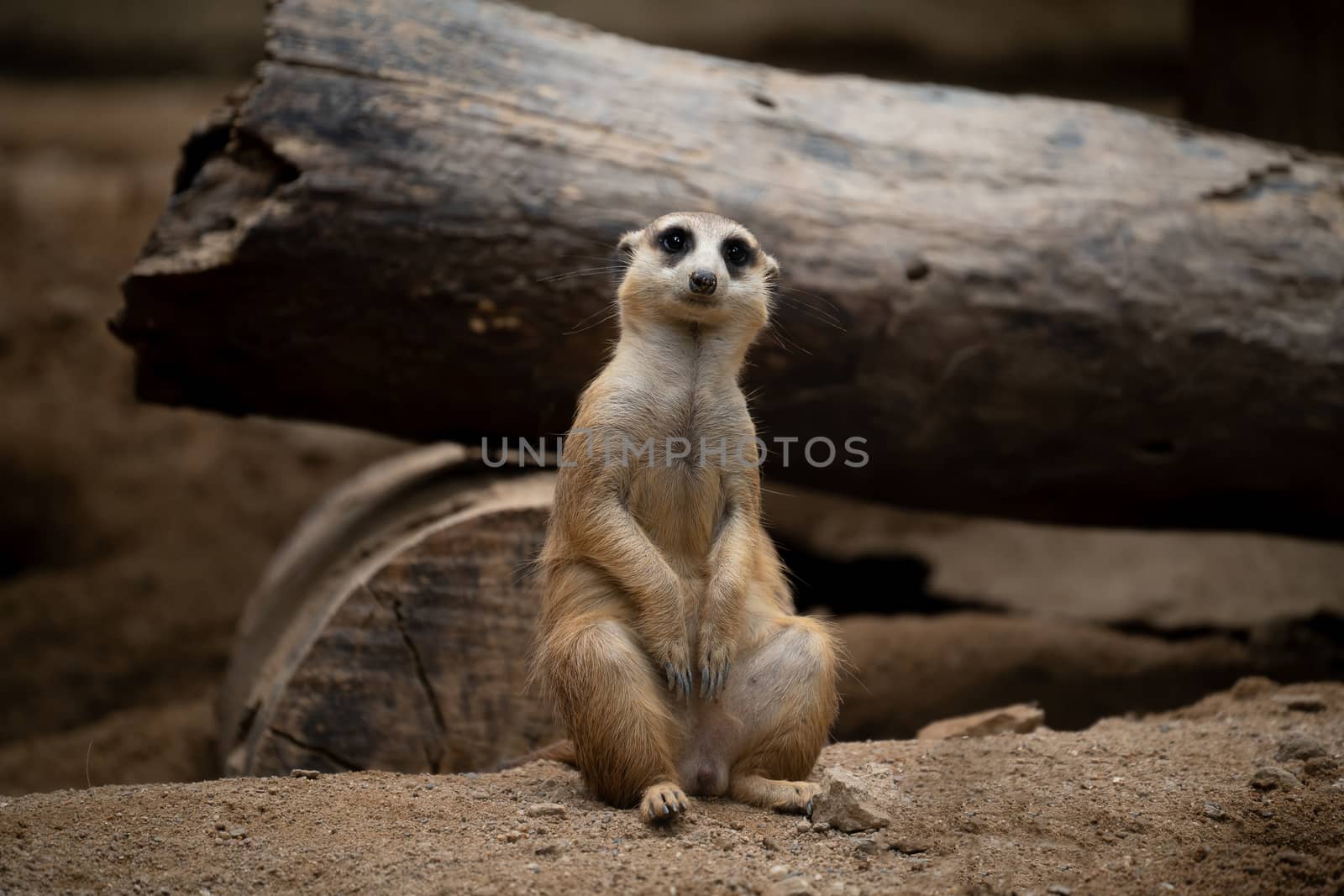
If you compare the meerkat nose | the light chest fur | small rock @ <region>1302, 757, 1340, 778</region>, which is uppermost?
the meerkat nose

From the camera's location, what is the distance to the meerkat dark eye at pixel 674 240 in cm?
300

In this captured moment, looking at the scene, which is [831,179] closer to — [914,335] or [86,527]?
[914,335]

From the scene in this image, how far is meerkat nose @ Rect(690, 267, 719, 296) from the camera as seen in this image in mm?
2814

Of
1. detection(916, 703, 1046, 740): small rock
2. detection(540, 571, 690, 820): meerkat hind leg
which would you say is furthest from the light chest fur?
detection(916, 703, 1046, 740): small rock

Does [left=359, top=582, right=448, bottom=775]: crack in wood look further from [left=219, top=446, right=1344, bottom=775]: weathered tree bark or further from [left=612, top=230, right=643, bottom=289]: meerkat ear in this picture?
[left=612, top=230, right=643, bottom=289]: meerkat ear

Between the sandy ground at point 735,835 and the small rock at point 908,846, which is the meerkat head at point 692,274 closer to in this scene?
the sandy ground at point 735,835

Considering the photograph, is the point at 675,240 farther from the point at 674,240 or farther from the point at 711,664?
the point at 711,664

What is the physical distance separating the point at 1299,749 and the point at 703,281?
2022 millimetres

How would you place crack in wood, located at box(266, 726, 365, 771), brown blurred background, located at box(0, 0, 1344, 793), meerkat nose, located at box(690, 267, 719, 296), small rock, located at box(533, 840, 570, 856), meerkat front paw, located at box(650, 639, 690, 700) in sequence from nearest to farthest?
small rock, located at box(533, 840, 570, 856)
meerkat front paw, located at box(650, 639, 690, 700)
meerkat nose, located at box(690, 267, 719, 296)
crack in wood, located at box(266, 726, 365, 771)
brown blurred background, located at box(0, 0, 1344, 793)

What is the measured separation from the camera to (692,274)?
2.85 metres

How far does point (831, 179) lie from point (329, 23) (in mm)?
1777

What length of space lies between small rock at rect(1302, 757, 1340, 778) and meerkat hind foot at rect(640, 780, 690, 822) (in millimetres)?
1665

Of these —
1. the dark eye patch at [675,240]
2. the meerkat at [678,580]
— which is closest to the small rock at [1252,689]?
the meerkat at [678,580]

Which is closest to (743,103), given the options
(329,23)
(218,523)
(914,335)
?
(914,335)
